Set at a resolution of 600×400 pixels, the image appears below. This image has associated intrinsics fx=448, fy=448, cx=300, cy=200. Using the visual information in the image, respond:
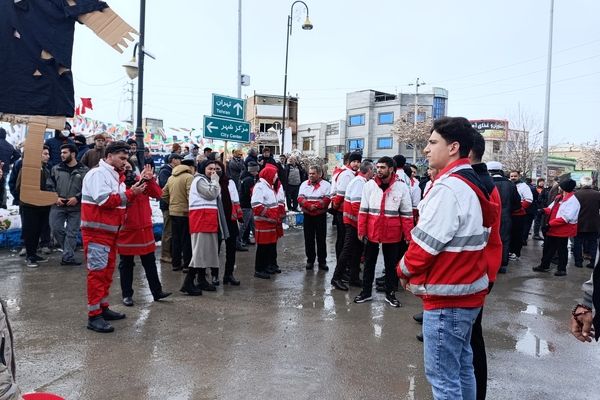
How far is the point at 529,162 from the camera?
39.0 metres

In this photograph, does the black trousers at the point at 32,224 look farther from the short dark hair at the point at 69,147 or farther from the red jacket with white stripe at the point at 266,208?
the red jacket with white stripe at the point at 266,208

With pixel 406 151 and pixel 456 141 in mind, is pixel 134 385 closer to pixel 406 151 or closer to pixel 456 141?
pixel 456 141

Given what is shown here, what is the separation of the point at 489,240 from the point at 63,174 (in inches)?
286

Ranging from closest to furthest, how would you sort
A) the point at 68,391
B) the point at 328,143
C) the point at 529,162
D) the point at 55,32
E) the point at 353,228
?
the point at 68,391
the point at 55,32
the point at 353,228
the point at 529,162
the point at 328,143

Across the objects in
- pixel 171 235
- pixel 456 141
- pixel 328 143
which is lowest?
pixel 171 235

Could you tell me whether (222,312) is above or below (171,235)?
below

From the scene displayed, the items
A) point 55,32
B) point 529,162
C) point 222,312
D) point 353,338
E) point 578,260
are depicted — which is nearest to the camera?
point 55,32

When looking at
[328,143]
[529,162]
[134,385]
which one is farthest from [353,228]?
[328,143]

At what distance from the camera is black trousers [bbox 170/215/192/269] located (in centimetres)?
740

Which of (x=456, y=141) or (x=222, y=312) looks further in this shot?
(x=222, y=312)

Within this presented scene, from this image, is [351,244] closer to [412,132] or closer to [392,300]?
[392,300]

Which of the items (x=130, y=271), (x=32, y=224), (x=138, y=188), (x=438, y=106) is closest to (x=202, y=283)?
(x=130, y=271)

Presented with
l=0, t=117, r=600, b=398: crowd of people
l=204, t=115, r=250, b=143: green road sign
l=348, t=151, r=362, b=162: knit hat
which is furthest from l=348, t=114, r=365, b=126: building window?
l=348, t=151, r=362, b=162: knit hat

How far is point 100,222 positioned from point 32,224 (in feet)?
12.4
